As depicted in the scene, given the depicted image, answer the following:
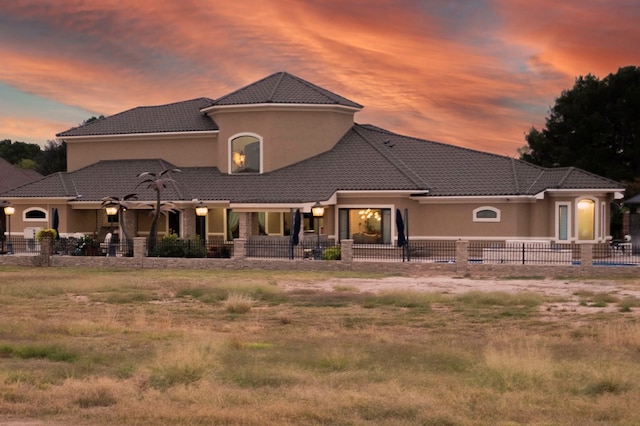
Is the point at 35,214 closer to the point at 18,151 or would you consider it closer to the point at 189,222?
the point at 189,222

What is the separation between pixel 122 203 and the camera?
40562mm

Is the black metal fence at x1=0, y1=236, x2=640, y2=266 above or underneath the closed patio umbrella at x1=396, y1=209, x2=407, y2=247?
underneath

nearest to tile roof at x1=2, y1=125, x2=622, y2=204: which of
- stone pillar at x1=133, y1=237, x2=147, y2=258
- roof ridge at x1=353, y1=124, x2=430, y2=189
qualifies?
roof ridge at x1=353, y1=124, x2=430, y2=189

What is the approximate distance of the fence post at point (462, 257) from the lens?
3203cm

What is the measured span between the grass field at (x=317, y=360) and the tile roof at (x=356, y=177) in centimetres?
1609

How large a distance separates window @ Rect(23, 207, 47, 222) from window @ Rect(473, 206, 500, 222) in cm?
2434

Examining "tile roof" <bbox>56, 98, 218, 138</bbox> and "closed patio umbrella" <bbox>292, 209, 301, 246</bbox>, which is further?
"tile roof" <bbox>56, 98, 218, 138</bbox>

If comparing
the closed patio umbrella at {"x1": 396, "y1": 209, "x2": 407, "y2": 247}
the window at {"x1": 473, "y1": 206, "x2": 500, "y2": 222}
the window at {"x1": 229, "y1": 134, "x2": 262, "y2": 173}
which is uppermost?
the window at {"x1": 229, "y1": 134, "x2": 262, "y2": 173}

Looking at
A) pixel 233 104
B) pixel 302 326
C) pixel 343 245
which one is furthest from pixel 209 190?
pixel 302 326

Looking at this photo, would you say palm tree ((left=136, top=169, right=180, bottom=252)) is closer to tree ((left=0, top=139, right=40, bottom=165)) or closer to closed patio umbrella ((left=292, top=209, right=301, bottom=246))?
closed patio umbrella ((left=292, top=209, right=301, bottom=246))

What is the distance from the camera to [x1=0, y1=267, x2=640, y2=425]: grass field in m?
10.7

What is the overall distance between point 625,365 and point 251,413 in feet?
22.6

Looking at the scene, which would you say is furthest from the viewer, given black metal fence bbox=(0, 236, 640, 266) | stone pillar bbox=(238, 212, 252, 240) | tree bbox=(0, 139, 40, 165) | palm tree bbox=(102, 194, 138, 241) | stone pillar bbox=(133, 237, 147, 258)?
tree bbox=(0, 139, 40, 165)

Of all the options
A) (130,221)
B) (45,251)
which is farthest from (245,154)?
(45,251)
